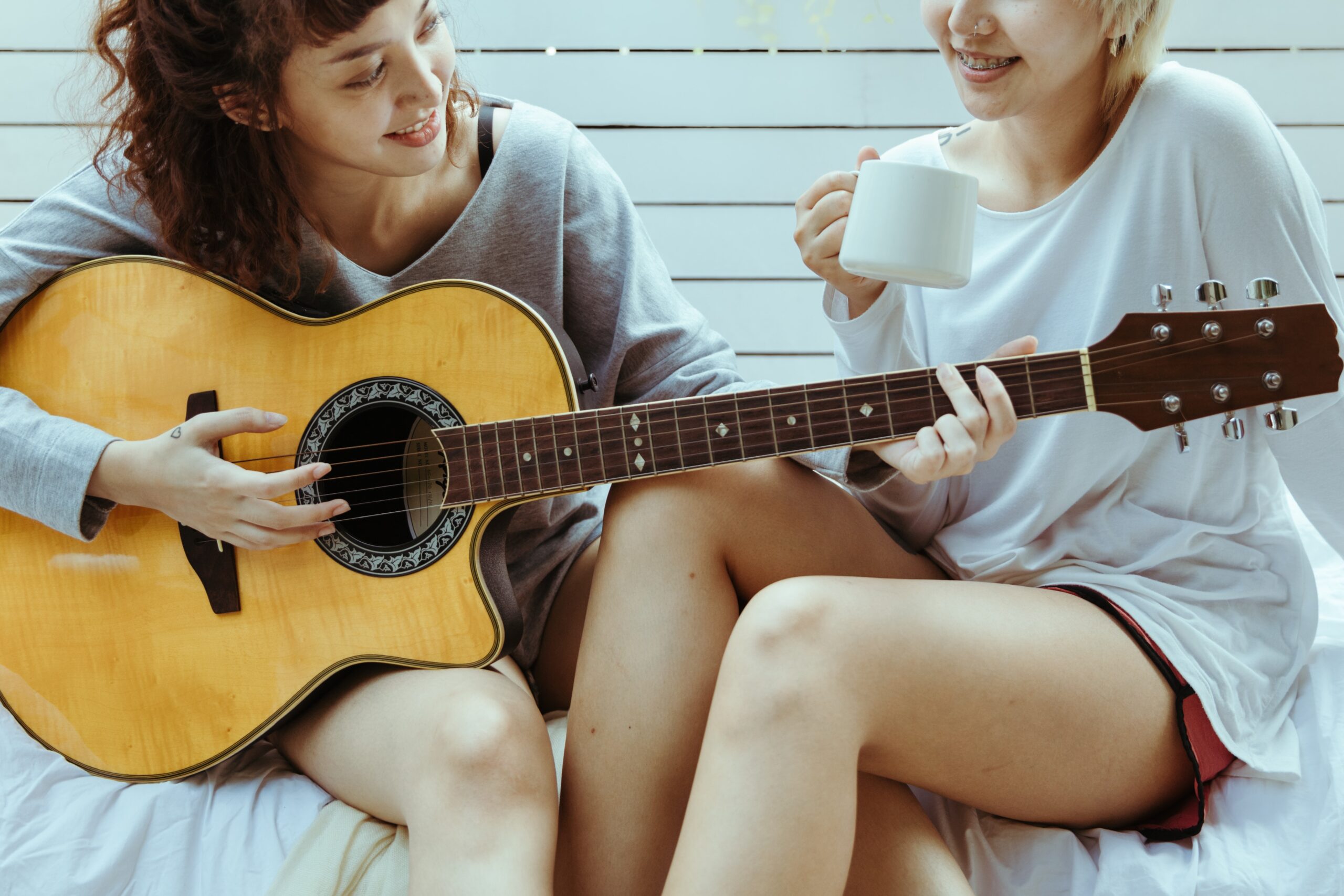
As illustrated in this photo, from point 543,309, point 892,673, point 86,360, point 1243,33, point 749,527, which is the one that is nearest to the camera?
point 892,673

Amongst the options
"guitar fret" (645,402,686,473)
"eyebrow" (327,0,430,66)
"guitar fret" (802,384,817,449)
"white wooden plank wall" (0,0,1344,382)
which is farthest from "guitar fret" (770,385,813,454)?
"white wooden plank wall" (0,0,1344,382)

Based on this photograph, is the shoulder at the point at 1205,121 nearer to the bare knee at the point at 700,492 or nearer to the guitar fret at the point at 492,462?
the bare knee at the point at 700,492

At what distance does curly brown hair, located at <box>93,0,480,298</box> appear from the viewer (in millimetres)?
1062

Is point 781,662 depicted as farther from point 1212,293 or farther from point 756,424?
point 1212,293

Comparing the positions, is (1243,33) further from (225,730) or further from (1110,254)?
(225,730)

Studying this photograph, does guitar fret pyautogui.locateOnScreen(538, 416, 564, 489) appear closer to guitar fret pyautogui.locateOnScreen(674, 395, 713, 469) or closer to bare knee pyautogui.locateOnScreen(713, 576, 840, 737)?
guitar fret pyautogui.locateOnScreen(674, 395, 713, 469)

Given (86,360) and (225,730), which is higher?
(86,360)

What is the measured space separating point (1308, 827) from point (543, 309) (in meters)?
1.04

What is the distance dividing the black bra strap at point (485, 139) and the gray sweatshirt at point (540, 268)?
0.06 ft

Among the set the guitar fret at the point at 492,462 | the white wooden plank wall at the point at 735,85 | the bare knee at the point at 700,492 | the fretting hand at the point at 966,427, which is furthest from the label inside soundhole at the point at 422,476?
the white wooden plank wall at the point at 735,85

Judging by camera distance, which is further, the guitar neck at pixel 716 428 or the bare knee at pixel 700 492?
the bare knee at pixel 700 492

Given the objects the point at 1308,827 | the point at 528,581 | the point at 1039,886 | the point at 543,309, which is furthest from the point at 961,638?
the point at 543,309

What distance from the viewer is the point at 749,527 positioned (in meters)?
1.13

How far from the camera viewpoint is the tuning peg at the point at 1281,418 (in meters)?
0.94
